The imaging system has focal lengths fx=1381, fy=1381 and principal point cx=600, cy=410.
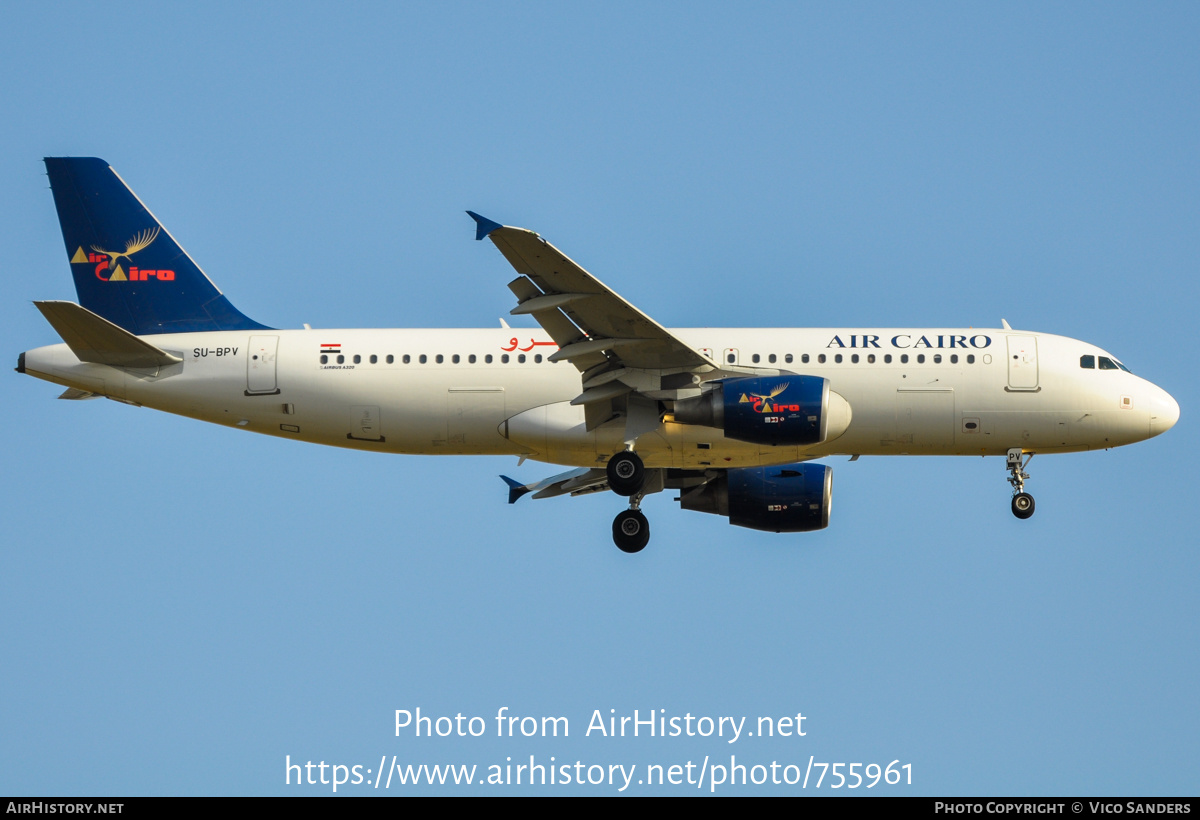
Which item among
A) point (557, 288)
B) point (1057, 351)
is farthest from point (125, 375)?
point (1057, 351)

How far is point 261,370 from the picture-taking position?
1241 inches

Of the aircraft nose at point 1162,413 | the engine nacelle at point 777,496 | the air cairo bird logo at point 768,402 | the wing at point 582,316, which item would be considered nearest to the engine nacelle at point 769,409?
the air cairo bird logo at point 768,402

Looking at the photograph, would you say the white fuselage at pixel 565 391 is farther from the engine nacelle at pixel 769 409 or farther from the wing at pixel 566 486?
the wing at pixel 566 486

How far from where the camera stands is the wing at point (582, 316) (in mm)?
26938

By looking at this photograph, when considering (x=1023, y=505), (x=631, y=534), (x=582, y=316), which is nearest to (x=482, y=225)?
(x=582, y=316)

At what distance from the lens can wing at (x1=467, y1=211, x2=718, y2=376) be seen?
26938mm

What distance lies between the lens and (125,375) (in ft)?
103

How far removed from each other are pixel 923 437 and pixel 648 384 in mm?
6469

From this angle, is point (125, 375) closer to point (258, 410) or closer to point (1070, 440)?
point (258, 410)

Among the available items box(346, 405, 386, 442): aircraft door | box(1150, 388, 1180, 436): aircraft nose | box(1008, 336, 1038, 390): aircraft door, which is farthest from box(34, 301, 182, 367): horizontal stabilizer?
box(1150, 388, 1180, 436): aircraft nose

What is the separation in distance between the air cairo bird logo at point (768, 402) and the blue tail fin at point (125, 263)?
39.8ft

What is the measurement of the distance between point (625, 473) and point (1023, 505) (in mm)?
9316

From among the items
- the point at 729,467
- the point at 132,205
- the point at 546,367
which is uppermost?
the point at 132,205

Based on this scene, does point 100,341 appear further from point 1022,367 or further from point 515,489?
point 1022,367
